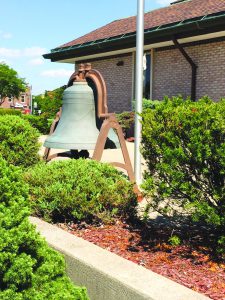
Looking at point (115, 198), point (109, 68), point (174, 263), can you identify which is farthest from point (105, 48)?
point (174, 263)

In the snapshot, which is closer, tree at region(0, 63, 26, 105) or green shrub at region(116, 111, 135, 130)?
green shrub at region(116, 111, 135, 130)

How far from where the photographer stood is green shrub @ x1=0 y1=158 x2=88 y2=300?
217 centimetres

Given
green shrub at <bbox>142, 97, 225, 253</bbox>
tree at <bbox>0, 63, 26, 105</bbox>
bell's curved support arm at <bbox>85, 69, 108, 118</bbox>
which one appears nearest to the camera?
green shrub at <bbox>142, 97, 225, 253</bbox>

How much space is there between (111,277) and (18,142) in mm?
4063

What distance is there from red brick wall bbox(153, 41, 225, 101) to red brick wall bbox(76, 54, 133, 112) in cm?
151

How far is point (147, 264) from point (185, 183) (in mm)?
653

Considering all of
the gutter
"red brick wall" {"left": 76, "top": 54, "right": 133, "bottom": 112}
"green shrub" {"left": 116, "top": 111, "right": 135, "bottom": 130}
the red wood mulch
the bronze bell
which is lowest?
the red wood mulch

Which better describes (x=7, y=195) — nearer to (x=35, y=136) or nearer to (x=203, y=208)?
(x=203, y=208)

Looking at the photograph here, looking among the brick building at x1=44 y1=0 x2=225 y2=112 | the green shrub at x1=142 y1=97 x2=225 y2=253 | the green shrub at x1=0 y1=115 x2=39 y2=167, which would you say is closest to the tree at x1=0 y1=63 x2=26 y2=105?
the brick building at x1=44 y1=0 x2=225 y2=112

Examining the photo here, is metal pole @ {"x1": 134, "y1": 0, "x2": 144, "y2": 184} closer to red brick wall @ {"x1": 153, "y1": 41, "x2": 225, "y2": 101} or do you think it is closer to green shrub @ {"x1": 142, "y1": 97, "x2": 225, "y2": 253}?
green shrub @ {"x1": 142, "y1": 97, "x2": 225, "y2": 253}

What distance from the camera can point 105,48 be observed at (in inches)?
676

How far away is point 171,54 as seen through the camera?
15.9m

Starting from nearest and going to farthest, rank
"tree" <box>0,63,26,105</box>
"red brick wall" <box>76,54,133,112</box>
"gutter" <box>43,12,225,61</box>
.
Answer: "gutter" <box>43,12,225,61</box>
"red brick wall" <box>76,54,133,112</box>
"tree" <box>0,63,26,105</box>

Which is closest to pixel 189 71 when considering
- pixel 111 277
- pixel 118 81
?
pixel 118 81
